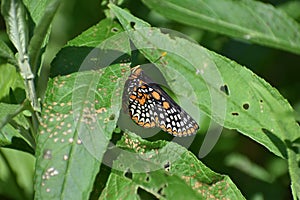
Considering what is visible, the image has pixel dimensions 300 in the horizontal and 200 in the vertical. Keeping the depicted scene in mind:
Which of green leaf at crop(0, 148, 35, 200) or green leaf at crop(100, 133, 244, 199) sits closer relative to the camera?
green leaf at crop(100, 133, 244, 199)

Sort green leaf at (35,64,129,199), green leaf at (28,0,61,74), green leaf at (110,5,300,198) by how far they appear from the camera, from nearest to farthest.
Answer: green leaf at (28,0,61,74)
green leaf at (35,64,129,199)
green leaf at (110,5,300,198)

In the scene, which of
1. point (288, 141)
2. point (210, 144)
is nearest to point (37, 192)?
point (288, 141)

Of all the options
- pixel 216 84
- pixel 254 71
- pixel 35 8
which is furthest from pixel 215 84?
pixel 254 71

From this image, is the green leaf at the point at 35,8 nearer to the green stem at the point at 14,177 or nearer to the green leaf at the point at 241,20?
the green leaf at the point at 241,20

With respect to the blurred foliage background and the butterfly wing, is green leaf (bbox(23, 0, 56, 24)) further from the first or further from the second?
the blurred foliage background

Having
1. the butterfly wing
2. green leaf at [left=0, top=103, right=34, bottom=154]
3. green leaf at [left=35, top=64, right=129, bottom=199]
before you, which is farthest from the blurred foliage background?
green leaf at [left=35, top=64, right=129, bottom=199]

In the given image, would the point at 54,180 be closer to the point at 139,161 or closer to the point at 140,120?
the point at 139,161
